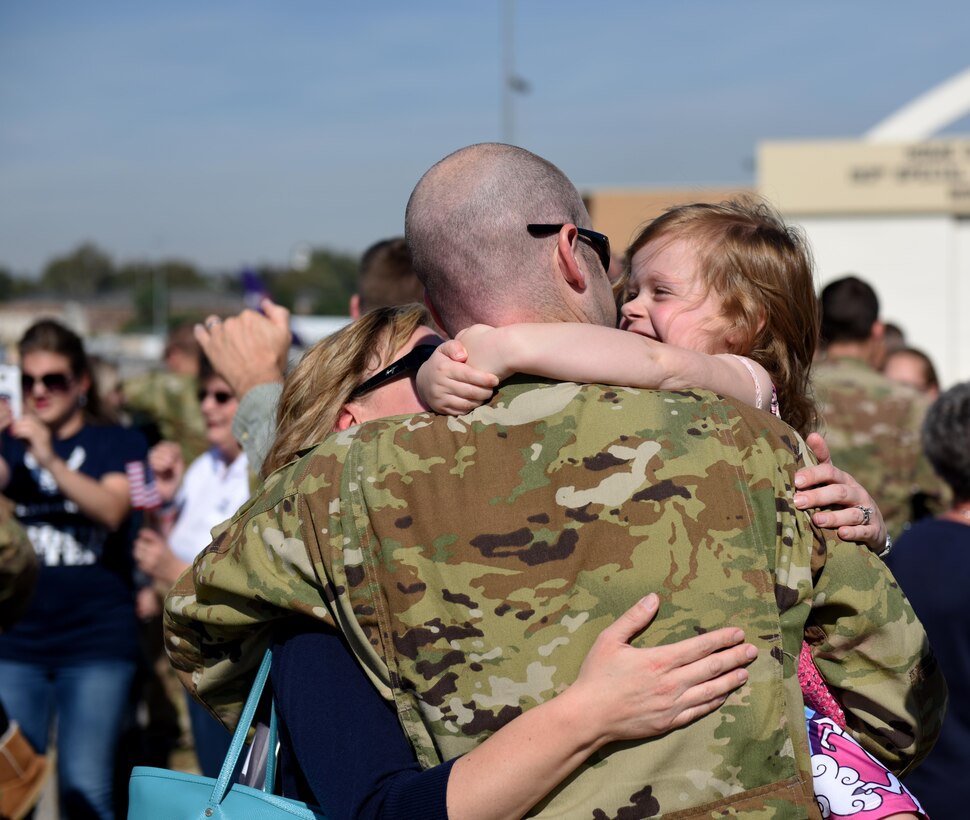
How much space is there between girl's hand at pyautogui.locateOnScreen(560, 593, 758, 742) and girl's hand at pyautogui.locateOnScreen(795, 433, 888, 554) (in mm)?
241

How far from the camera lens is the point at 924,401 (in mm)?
5426

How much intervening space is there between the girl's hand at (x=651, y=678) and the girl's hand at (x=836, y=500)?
0.24 m

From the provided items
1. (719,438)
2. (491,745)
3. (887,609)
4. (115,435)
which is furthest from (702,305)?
(115,435)

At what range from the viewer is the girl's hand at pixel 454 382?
1.70m

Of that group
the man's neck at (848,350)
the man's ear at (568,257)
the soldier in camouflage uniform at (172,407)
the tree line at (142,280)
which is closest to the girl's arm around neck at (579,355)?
the man's ear at (568,257)

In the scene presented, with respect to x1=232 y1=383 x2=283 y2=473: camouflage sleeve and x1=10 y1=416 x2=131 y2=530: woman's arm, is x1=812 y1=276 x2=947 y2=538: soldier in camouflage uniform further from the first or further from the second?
x1=10 y1=416 x2=131 y2=530: woman's arm

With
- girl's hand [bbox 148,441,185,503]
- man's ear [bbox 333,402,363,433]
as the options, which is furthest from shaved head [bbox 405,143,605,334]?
girl's hand [bbox 148,441,185,503]

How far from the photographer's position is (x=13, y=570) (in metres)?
3.45

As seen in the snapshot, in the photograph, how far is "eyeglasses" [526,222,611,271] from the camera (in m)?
1.78

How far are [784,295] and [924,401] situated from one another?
11.8ft

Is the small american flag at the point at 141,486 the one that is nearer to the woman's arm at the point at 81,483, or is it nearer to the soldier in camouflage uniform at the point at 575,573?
the woman's arm at the point at 81,483

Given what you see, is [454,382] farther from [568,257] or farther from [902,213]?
[902,213]

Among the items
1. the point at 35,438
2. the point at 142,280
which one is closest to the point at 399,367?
the point at 35,438

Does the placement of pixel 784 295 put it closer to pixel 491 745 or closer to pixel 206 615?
pixel 491 745
